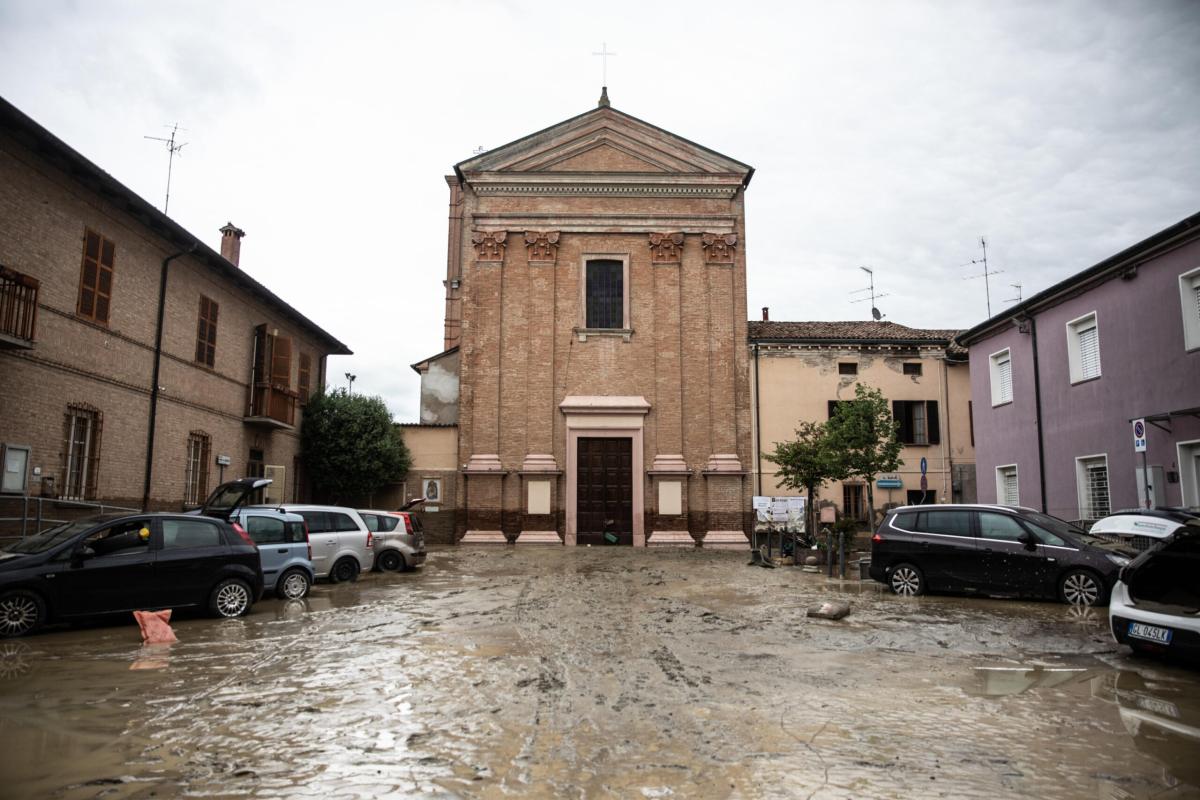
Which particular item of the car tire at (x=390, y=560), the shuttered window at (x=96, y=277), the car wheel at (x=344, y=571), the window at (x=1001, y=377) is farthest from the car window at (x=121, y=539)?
the window at (x=1001, y=377)

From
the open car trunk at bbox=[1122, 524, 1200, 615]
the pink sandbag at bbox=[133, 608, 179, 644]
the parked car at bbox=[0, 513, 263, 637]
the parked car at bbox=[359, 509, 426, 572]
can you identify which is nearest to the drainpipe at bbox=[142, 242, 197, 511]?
the parked car at bbox=[359, 509, 426, 572]

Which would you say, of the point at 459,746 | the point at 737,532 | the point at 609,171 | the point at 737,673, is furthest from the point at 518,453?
the point at 459,746

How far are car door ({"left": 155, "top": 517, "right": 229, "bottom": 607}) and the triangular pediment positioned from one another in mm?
18332

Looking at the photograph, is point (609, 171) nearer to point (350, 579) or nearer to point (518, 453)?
point (518, 453)

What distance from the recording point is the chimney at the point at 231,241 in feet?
86.9

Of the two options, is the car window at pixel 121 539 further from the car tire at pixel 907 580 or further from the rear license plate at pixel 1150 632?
the rear license plate at pixel 1150 632

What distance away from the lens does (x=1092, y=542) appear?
1293cm

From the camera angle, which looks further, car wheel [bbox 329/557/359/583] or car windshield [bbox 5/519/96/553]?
car wheel [bbox 329/557/359/583]

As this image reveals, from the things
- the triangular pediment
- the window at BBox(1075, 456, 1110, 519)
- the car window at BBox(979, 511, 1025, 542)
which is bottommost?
the car window at BBox(979, 511, 1025, 542)

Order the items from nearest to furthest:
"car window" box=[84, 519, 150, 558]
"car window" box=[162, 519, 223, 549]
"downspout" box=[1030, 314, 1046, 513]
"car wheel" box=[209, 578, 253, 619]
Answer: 1. "car window" box=[84, 519, 150, 558]
2. "car window" box=[162, 519, 223, 549]
3. "car wheel" box=[209, 578, 253, 619]
4. "downspout" box=[1030, 314, 1046, 513]

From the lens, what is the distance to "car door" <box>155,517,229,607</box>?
35.9ft

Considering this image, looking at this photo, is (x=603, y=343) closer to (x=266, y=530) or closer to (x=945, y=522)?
(x=266, y=530)

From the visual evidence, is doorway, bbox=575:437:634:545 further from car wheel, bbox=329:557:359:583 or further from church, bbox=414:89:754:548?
car wheel, bbox=329:557:359:583

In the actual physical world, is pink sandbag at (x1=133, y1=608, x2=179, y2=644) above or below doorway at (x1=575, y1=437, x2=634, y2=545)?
below
